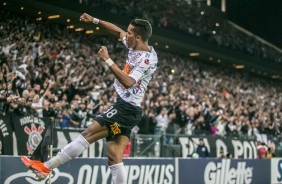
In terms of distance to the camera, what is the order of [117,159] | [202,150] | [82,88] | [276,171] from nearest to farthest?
[117,159] → [276,171] → [202,150] → [82,88]

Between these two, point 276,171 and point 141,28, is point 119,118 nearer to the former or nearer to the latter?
point 141,28

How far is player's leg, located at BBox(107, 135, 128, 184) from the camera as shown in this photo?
21.5 feet

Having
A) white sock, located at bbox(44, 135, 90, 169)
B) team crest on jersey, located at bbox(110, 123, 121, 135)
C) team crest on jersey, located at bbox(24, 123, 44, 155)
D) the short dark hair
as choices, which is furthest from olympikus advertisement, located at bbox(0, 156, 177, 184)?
team crest on jersey, located at bbox(24, 123, 44, 155)

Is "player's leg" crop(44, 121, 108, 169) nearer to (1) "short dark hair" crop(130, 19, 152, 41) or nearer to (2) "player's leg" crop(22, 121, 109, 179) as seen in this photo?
(2) "player's leg" crop(22, 121, 109, 179)

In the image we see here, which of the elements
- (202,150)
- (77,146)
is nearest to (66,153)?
(77,146)

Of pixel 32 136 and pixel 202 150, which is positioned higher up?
pixel 32 136

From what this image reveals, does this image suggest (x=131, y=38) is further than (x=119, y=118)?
Answer: Yes

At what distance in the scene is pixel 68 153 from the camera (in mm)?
6289

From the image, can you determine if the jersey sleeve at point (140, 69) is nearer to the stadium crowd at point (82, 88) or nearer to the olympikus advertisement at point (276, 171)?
the stadium crowd at point (82, 88)

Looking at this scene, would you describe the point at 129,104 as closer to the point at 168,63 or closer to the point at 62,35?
the point at 62,35

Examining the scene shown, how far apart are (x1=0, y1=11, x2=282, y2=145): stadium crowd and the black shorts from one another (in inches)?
232

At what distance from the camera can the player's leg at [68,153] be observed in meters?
6.20

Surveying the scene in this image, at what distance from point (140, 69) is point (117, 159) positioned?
1.24 m

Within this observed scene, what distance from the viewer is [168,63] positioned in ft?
103
